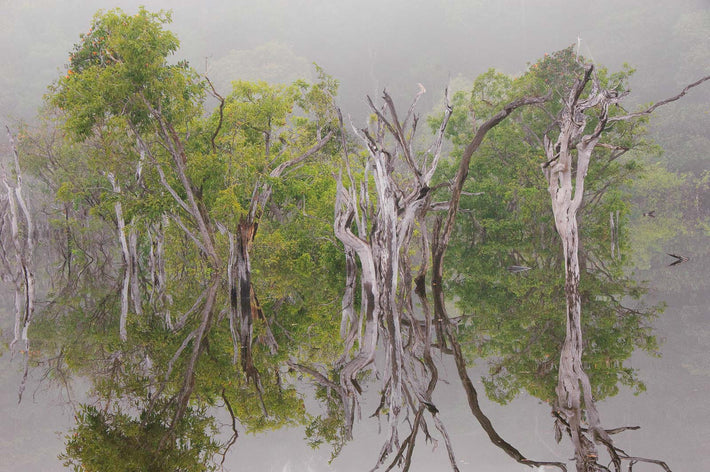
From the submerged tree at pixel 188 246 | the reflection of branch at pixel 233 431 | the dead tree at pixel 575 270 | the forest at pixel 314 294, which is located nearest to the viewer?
the dead tree at pixel 575 270

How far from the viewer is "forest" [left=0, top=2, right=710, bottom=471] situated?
579 centimetres

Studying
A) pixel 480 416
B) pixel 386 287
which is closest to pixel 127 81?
pixel 386 287

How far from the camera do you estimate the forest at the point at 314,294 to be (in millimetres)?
5785

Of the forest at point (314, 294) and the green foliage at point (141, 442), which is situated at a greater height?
the forest at point (314, 294)

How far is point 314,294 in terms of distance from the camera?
1144 centimetres

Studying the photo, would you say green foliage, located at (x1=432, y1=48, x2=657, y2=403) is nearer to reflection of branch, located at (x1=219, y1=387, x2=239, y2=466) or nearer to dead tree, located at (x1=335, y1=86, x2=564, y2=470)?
dead tree, located at (x1=335, y1=86, x2=564, y2=470)

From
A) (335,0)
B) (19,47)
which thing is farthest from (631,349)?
(335,0)

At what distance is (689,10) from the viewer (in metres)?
56.8

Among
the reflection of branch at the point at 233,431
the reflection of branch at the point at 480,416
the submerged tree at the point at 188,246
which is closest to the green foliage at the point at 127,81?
the submerged tree at the point at 188,246

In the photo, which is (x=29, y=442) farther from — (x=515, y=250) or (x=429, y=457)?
(x=515, y=250)

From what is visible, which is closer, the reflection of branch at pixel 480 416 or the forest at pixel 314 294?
the reflection of branch at pixel 480 416

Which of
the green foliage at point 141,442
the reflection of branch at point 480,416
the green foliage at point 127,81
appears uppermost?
the green foliage at point 127,81

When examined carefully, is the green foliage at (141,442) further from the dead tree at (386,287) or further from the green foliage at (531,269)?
the green foliage at (531,269)

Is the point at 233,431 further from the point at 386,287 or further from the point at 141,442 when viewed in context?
the point at 386,287
